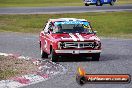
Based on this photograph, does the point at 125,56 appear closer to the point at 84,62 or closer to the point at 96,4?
the point at 84,62

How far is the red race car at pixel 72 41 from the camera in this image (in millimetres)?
16797

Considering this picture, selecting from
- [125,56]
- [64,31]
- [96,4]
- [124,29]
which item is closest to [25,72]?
[64,31]

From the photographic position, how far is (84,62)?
16547 millimetres

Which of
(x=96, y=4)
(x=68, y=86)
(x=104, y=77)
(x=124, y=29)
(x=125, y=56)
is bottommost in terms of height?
(x=96, y=4)

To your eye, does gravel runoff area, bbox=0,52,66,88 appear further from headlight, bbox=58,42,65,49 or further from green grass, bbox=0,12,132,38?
green grass, bbox=0,12,132,38

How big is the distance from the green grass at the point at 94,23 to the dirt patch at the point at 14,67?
15.9 metres

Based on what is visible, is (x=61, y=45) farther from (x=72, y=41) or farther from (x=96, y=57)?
(x=96, y=57)

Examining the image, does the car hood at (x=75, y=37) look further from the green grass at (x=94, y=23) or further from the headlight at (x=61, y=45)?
the green grass at (x=94, y=23)

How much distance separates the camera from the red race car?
55.1ft

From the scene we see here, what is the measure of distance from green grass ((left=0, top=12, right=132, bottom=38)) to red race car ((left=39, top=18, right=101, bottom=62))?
45.6 feet

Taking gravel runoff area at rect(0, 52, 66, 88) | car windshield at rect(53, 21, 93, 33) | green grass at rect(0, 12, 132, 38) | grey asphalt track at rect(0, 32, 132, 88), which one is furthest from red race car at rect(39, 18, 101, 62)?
green grass at rect(0, 12, 132, 38)

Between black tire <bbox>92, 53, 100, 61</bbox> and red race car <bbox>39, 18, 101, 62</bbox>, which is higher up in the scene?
red race car <bbox>39, 18, 101, 62</bbox>

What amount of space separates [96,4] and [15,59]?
50.3m

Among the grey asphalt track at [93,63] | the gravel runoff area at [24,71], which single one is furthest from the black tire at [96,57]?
the gravel runoff area at [24,71]
